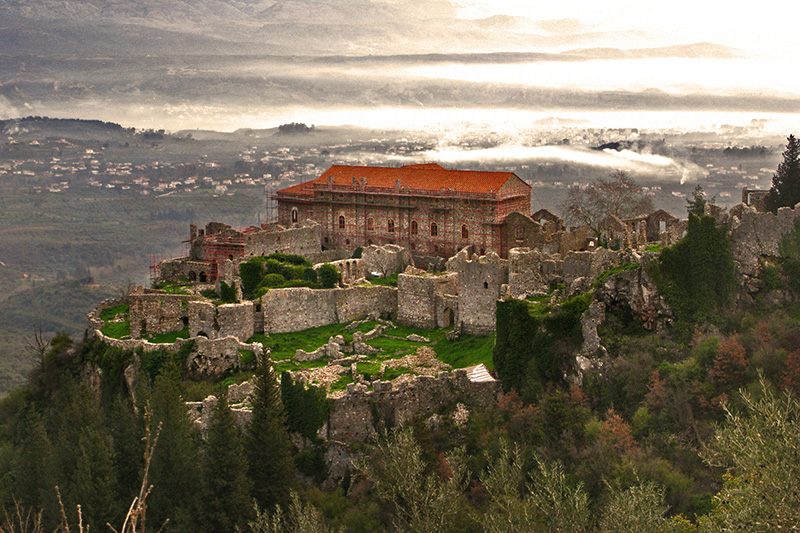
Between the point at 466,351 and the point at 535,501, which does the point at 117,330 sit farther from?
the point at 535,501

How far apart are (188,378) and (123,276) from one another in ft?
297

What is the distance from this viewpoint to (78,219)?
517 ft

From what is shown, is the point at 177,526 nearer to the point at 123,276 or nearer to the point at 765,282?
the point at 765,282

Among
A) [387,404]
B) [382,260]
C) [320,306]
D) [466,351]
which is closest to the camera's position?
[387,404]

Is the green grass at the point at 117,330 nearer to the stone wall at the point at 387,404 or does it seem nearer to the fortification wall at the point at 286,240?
the fortification wall at the point at 286,240

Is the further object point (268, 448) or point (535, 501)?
point (268, 448)

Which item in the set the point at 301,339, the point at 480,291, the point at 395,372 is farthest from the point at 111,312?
the point at 480,291

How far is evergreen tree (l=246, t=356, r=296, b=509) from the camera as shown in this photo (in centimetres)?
3619

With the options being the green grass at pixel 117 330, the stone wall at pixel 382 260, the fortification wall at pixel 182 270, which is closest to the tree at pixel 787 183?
the stone wall at pixel 382 260

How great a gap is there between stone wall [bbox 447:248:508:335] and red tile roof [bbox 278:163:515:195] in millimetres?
14347

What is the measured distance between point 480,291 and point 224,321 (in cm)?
1250

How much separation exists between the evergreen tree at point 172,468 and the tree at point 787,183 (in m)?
29.1

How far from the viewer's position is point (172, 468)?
122 ft

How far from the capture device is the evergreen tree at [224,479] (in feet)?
116
